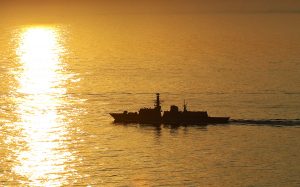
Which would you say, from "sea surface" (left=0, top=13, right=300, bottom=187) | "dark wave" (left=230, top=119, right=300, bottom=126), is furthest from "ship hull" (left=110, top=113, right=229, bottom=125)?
Result: "dark wave" (left=230, top=119, right=300, bottom=126)

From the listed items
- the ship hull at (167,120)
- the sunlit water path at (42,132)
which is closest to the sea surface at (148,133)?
the sunlit water path at (42,132)

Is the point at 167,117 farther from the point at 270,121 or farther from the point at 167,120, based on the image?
the point at 270,121

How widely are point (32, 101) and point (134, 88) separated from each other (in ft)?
73.4

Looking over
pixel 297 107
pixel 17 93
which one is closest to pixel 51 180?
pixel 297 107

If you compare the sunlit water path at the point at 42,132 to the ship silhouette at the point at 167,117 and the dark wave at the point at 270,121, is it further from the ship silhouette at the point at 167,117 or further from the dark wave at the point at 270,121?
the dark wave at the point at 270,121

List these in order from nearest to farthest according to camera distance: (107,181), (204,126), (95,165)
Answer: (107,181) < (95,165) < (204,126)

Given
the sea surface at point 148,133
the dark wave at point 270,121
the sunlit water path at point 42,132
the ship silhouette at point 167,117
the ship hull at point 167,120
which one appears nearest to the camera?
the sea surface at point 148,133

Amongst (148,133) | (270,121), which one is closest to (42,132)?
(148,133)

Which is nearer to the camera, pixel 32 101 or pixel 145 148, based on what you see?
pixel 145 148

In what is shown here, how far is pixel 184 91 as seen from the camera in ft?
566

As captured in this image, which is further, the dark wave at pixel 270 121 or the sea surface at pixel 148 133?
the dark wave at pixel 270 121

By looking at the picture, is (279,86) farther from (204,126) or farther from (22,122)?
(22,122)

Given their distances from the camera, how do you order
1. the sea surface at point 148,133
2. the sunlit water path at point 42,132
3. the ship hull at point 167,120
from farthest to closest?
the ship hull at point 167,120
the sunlit water path at point 42,132
the sea surface at point 148,133

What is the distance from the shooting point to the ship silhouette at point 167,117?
144125mm
